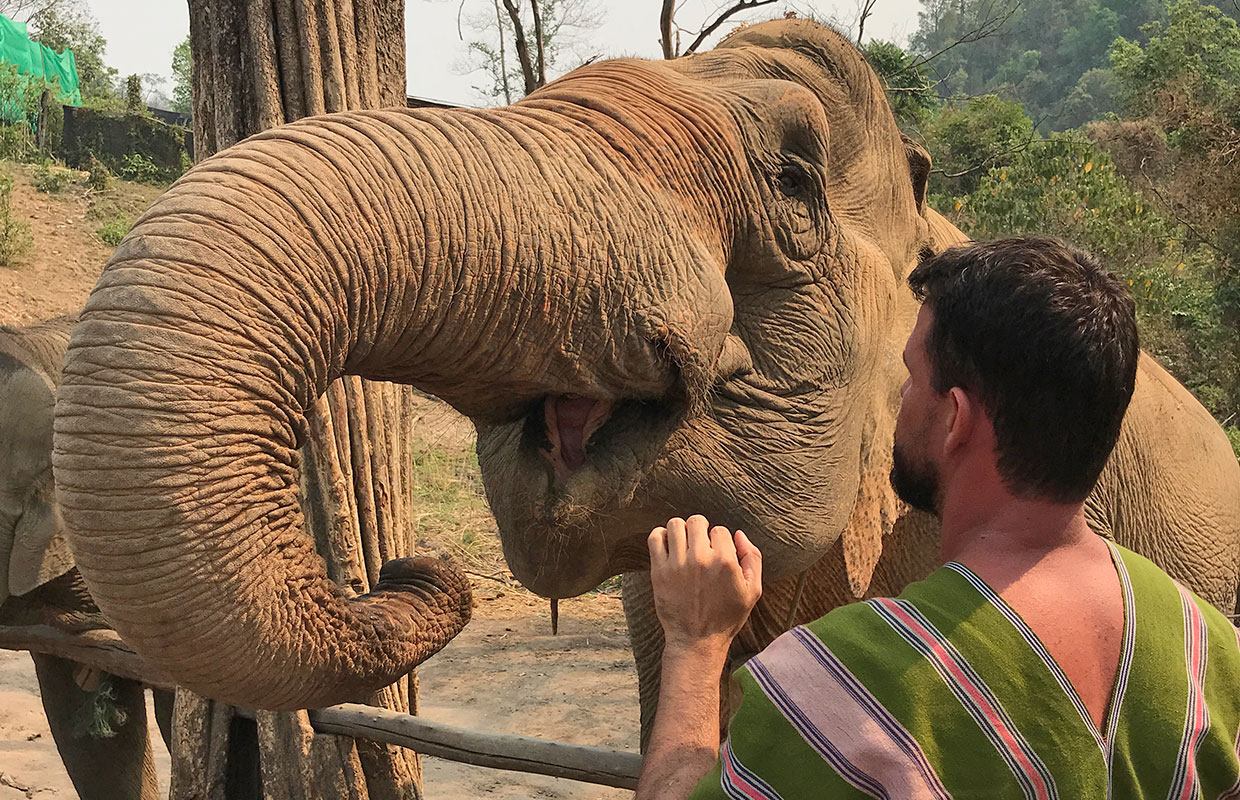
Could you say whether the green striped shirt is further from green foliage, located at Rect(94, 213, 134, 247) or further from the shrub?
the shrub

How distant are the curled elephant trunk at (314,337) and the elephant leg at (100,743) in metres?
3.82

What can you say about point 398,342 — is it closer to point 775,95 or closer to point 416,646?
point 416,646

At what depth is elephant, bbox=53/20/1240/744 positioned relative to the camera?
1.50 meters

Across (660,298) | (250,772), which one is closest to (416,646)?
(660,298)

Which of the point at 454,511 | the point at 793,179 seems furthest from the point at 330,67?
the point at 454,511

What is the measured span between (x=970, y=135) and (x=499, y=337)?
21330 millimetres

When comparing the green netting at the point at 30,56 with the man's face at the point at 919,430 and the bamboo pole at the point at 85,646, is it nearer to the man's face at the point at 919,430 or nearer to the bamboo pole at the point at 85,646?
the bamboo pole at the point at 85,646

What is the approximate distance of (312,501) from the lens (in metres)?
3.33

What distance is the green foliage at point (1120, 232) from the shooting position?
10000 mm

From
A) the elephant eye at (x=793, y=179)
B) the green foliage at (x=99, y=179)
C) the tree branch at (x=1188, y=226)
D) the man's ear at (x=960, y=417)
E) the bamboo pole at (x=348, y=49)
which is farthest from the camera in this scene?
the green foliage at (x=99, y=179)

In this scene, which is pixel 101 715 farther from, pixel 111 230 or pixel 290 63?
pixel 111 230

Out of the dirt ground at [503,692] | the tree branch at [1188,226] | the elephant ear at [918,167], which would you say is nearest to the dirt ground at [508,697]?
the dirt ground at [503,692]

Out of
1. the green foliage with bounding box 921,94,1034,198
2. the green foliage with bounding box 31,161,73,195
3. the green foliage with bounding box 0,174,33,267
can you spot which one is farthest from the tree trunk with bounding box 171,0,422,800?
the green foliage with bounding box 31,161,73,195

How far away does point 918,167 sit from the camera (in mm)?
2826
